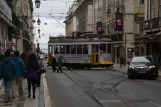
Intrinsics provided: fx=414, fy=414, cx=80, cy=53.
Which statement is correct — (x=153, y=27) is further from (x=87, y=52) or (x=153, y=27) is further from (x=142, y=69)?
(x=142, y=69)

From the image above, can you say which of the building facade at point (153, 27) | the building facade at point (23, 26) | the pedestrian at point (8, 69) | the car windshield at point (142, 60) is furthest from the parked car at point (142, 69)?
the pedestrian at point (8, 69)

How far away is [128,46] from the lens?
6309 cm

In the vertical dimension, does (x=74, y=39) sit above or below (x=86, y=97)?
above

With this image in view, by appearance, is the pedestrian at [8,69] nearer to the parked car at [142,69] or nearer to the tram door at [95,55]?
the parked car at [142,69]

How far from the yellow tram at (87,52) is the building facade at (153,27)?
4.38 m

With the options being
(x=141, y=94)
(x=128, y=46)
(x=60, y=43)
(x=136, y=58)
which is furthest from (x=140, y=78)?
(x=128, y=46)

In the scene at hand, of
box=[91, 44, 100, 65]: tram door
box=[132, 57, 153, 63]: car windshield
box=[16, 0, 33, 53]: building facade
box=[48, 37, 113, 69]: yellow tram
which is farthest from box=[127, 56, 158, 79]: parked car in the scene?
box=[48, 37, 113, 69]: yellow tram

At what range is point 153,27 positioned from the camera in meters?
42.2

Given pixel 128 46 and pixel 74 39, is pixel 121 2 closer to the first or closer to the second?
pixel 128 46

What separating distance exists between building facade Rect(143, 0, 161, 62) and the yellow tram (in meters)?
4.38

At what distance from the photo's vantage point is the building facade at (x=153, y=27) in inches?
1615

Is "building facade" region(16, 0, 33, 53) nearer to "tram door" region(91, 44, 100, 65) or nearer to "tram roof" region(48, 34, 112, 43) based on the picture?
"tram roof" region(48, 34, 112, 43)

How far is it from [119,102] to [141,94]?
9.50 ft

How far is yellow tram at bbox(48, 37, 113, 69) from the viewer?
4291cm
